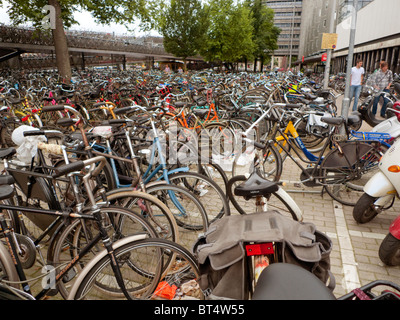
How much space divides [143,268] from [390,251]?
2241 millimetres

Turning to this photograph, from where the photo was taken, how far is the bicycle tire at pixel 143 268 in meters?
1.93

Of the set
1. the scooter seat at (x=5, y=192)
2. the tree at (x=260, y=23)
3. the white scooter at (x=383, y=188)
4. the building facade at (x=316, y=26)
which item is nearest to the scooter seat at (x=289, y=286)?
the scooter seat at (x=5, y=192)

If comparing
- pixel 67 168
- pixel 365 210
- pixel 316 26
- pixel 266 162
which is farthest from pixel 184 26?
pixel 316 26

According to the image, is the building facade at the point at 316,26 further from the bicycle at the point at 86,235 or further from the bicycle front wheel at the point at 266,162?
the bicycle at the point at 86,235

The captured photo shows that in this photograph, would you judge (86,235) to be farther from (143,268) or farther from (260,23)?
(260,23)

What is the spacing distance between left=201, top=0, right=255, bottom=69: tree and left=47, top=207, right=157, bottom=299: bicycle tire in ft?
98.9

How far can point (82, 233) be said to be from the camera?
241 cm

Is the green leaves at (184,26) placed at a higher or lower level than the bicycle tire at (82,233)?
higher

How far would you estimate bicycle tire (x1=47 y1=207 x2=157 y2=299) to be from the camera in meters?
2.29

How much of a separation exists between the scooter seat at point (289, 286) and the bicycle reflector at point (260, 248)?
0.94ft

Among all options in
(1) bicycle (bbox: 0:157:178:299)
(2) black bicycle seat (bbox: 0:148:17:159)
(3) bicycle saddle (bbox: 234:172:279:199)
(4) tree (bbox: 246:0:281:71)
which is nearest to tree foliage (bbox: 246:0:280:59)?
(4) tree (bbox: 246:0:281:71)

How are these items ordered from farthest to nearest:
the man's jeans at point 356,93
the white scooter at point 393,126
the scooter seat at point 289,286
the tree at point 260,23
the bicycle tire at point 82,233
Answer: the tree at point 260,23 → the man's jeans at point 356,93 → the white scooter at point 393,126 → the bicycle tire at point 82,233 → the scooter seat at point 289,286

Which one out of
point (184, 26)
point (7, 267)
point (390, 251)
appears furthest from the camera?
point (184, 26)
